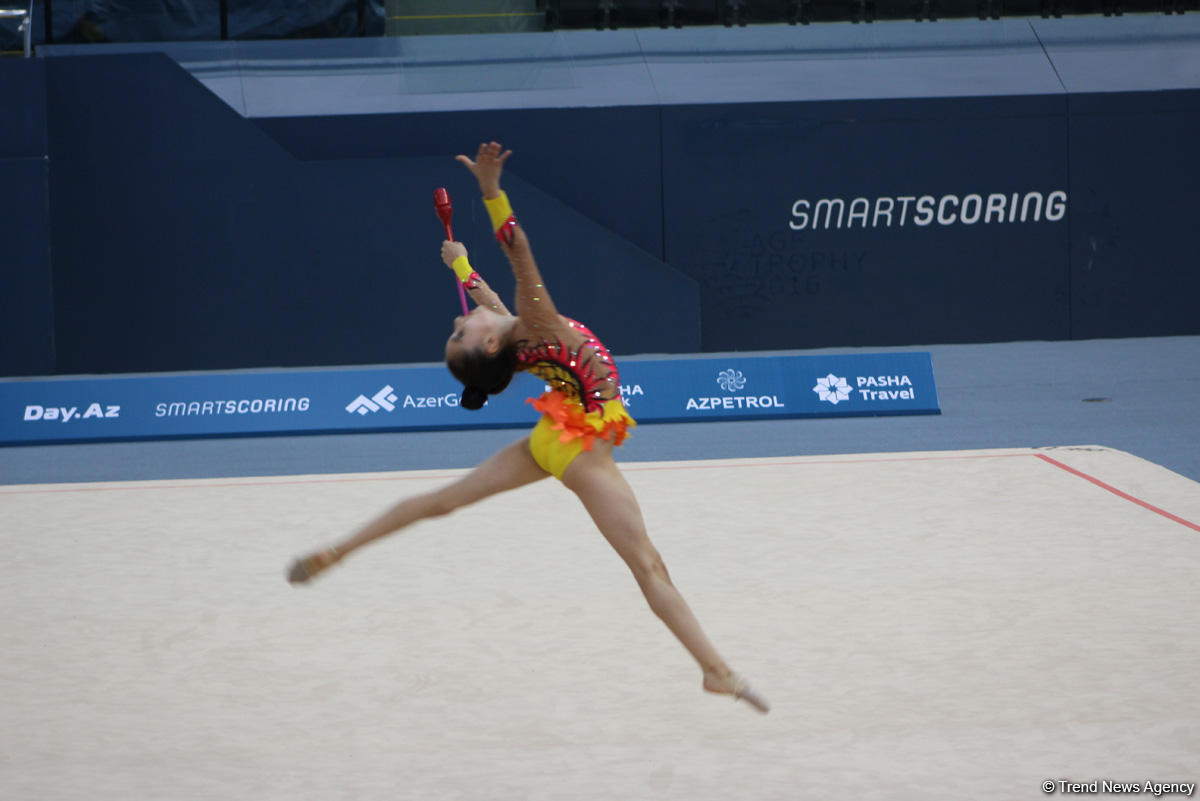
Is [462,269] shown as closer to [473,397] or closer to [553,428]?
[473,397]

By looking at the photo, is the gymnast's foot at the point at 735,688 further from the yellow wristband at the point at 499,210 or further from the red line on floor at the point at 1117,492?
the red line on floor at the point at 1117,492

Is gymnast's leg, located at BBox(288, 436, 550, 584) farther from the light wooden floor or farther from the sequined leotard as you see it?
the light wooden floor

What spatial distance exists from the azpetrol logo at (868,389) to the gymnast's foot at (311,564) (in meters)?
6.13

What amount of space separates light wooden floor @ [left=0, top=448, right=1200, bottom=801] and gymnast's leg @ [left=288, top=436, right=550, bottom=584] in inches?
17.6

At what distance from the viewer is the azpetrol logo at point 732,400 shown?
384 inches

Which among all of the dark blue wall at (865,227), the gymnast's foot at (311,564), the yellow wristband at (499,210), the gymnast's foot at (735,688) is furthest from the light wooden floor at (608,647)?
the dark blue wall at (865,227)

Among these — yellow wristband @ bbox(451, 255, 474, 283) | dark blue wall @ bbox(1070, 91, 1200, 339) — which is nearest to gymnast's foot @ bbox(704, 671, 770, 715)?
yellow wristband @ bbox(451, 255, 474, 283)

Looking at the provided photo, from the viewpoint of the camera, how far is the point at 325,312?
1278 centimetres

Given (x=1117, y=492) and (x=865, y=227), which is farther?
(x=865, y=227)

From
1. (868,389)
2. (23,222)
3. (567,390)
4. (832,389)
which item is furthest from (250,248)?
(567,390)

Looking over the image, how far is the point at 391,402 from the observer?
966cm

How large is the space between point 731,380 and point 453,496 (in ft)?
19.7

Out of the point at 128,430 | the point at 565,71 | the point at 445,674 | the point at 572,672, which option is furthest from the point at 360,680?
the point at 565,71

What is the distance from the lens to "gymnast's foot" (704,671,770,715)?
3.66 meters
